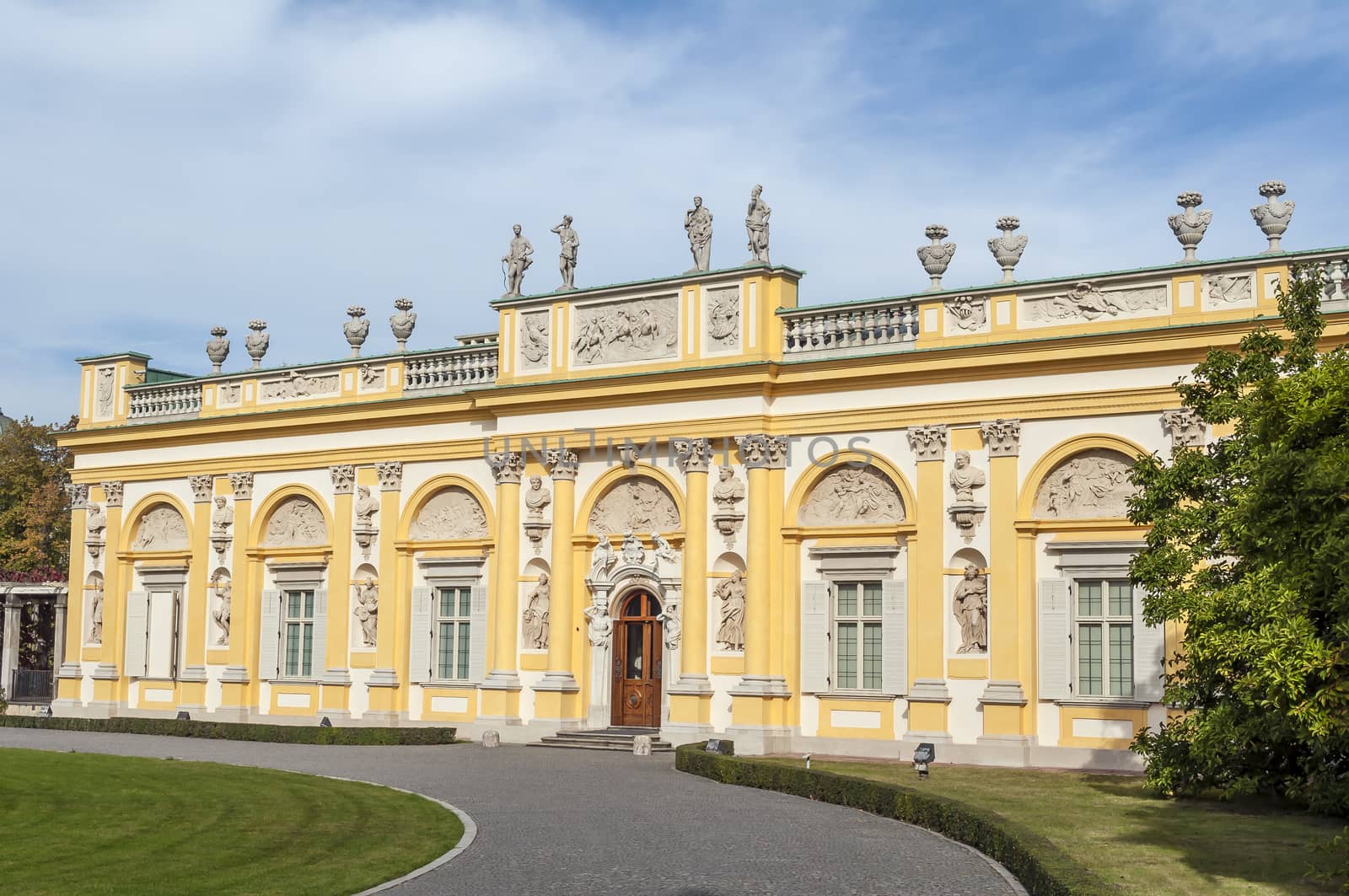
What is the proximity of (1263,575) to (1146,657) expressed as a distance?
13360 millimetres

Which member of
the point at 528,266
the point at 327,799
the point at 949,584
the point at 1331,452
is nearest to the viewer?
the point at 1331,452

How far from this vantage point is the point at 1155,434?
2677cm

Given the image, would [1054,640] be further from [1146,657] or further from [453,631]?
[453,631]

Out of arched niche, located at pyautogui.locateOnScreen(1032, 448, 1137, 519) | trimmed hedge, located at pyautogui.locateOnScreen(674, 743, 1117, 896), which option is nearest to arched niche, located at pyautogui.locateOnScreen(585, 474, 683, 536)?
trimmed hedge, located at pyautogui.locateOnScreen(674, 743, 1117, 896)

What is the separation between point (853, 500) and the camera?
29.9 meters

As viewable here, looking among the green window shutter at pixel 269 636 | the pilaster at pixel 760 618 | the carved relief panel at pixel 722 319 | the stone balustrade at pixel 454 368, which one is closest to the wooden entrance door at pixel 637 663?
the pilaster at pixel 760 618

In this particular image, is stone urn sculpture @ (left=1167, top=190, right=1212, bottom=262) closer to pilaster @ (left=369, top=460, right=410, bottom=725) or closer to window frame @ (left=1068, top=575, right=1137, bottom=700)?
window frame @ (left=1068, top=575, right=1137, bottom=700)

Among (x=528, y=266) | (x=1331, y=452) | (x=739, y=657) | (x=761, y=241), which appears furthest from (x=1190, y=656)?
(x=528, y=266)

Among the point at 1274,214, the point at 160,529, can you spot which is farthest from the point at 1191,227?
the point at 160,529

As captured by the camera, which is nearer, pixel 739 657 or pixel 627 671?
pixel 739 657

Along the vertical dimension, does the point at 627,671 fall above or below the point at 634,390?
below

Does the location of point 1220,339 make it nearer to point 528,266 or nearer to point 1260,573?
point 1260,573

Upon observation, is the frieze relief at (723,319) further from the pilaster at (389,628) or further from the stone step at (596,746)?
the pilaster at (389,628)

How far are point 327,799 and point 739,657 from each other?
1144 centimetres
